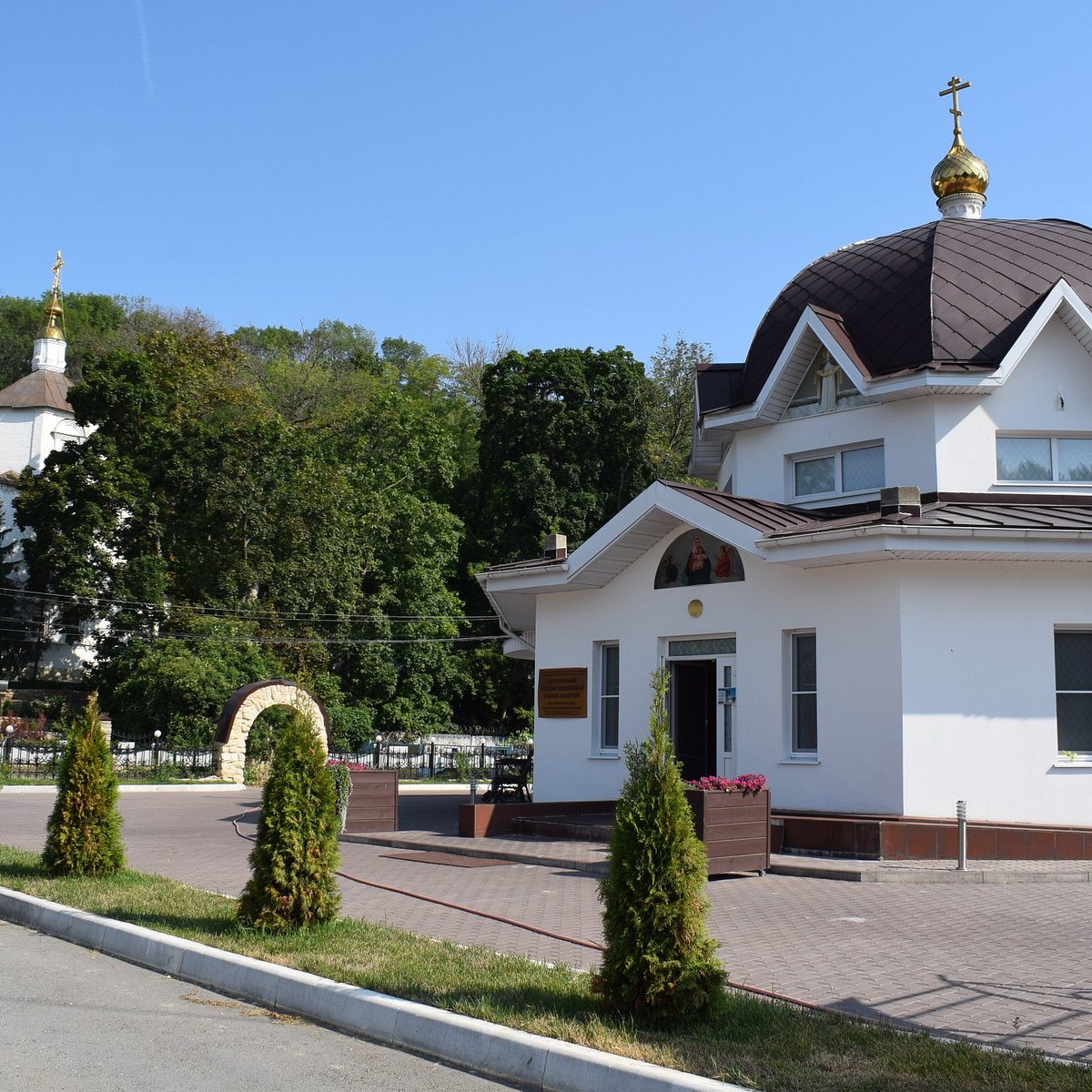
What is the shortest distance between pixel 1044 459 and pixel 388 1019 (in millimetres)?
13590

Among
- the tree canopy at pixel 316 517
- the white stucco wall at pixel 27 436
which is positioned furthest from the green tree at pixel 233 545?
the white stucco wall at pixel 27 436

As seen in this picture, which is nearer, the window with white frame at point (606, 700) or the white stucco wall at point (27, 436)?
the window with white frame at point (606, 700)

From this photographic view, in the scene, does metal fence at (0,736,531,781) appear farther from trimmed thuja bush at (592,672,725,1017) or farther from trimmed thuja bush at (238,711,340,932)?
trimmed thuja bush at (592,672,725,1017)

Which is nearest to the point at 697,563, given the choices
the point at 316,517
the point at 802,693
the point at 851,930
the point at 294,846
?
the point at 802,693

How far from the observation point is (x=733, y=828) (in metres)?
13.0

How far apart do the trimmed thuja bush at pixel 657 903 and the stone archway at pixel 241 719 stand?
84.6ft

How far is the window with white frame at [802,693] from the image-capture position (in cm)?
1534

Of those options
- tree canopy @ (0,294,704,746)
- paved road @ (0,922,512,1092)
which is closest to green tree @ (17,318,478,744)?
tree canopy @ (0,294,704,746)

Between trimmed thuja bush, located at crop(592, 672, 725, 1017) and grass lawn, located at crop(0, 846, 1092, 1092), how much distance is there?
153mm

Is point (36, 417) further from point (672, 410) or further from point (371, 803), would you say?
point (371, 803)

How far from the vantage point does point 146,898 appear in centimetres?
1021

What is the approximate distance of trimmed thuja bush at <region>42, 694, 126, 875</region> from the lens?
11.4m

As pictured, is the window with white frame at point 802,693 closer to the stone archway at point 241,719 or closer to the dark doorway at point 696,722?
the dark doorway at point 696,722

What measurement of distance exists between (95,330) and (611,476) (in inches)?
1682
